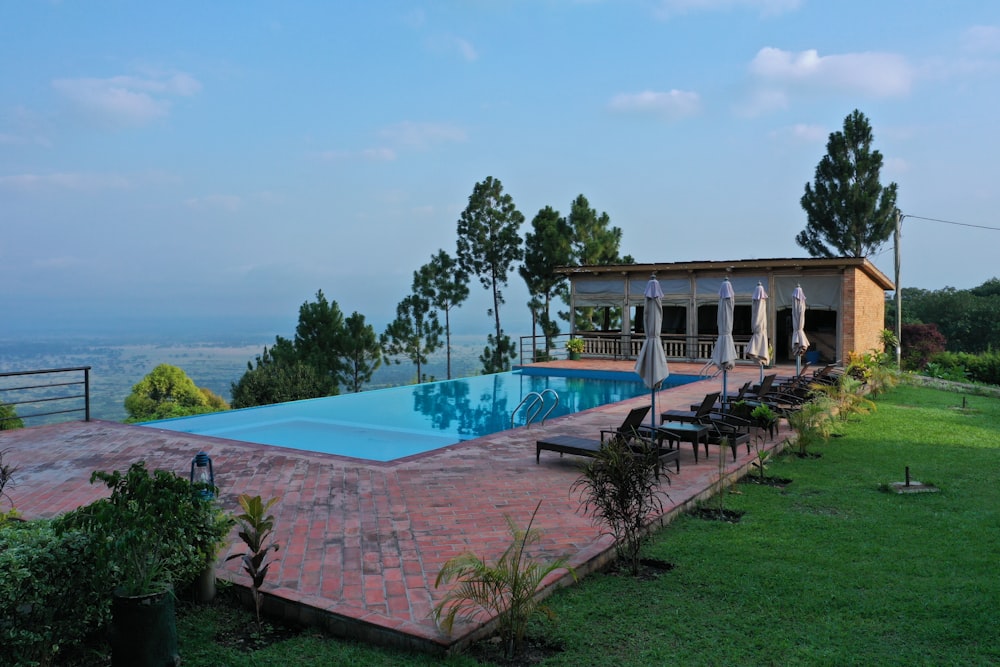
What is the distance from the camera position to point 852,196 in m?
34.2

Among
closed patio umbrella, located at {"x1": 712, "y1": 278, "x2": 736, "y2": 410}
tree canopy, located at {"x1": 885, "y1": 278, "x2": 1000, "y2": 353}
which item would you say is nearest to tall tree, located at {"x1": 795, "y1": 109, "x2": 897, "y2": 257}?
tree canopy, located at {"x1": 885, "y1": 278, "x2": 1000, "y2": 353}

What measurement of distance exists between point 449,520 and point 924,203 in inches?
1440

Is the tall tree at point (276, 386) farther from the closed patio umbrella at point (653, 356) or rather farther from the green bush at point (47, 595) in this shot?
the green bush at point (47, 595)

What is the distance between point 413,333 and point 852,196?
77.2 ft

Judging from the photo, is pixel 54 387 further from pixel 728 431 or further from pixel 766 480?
pixel 766 480

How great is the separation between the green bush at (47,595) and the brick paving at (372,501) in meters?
1.02

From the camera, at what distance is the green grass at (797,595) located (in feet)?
11.2

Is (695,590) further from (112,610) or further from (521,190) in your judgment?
(521,190)

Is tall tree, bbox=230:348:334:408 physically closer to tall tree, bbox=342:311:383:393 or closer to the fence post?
tall tree, bbox=342:311:383:393

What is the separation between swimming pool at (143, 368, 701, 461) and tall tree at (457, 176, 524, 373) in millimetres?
9438

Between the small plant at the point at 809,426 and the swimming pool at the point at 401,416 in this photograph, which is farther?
the swimming pool at the point at 401,416

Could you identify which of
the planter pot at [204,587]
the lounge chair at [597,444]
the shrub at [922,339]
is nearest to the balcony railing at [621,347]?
the lounge chair at [597,444]

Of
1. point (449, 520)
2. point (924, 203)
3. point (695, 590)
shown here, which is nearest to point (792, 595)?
point (695, 590)

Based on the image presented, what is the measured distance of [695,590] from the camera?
4238 millimetres
